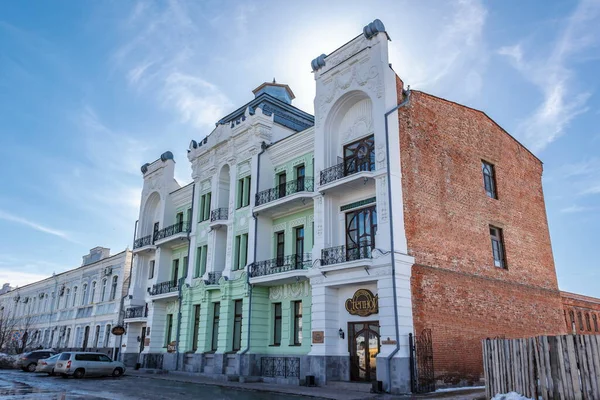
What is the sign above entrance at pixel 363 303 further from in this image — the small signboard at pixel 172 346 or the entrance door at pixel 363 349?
the small signboard at pixel 172 346

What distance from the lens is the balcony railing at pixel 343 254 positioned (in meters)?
18.7

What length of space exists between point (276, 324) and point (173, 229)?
1111 centimetres

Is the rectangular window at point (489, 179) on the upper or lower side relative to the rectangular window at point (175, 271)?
upper

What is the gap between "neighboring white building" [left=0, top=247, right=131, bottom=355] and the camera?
36.5 metres

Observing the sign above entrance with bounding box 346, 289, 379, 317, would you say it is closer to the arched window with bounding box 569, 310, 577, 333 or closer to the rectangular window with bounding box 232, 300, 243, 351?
the rectangular window with bounding box 232, 300, 243, 351

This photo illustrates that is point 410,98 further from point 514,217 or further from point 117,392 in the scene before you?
point 117,392

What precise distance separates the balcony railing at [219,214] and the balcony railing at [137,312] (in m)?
9.64

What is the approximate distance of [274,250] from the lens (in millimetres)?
24438

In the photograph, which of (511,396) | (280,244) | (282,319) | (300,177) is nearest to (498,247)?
(300,177)

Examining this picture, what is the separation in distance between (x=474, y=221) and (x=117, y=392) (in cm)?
1592

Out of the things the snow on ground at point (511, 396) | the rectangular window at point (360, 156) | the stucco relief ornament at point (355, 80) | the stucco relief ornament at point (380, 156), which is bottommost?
the snow on ground at point (511, 396)

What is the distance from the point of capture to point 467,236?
2092 centimetres

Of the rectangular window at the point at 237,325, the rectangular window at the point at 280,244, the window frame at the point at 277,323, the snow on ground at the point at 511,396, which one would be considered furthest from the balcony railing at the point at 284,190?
the snow on ground at the point at 511,396

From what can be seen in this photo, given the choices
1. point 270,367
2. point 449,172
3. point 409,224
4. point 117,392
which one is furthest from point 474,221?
point 117,392
